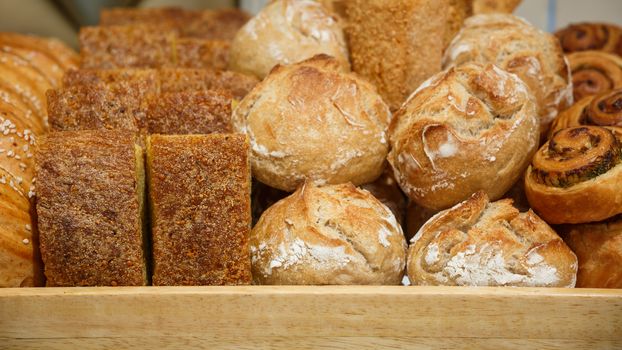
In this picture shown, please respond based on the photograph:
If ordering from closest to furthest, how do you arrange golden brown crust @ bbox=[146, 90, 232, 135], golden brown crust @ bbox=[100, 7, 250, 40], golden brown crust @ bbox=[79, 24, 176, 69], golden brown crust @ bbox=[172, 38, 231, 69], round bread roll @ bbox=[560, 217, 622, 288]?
1. round bread roll @ bbox=[560, 217, 622, 288]
2. golden brown crust @ bbox=[146, 90, 232, 135]
3. golden brown crust @ bbox=[79, 24, 176, 69]
4. golden brown crust @ bbox=[172, 38, 231, 69]
5. golden brown crust @ bbox=[100, 7, 250, 40]

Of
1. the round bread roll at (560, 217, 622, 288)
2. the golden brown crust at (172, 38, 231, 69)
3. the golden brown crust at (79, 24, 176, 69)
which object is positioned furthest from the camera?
the golden brown crust at (172, 38, 231, 69)

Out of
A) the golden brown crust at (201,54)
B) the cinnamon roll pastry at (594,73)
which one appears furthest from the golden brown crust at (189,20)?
the cinnamon roll pastry at (594,73)

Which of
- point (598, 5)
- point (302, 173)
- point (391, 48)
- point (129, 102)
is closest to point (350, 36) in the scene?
point (391, 48)


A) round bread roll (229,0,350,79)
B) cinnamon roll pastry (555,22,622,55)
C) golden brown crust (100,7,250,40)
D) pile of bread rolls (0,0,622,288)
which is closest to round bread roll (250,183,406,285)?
pile of bread rolls (0,0,622,288)

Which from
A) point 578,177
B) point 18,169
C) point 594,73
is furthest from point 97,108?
point 594,73

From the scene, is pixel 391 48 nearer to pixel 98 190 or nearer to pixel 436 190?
pixel 436 190

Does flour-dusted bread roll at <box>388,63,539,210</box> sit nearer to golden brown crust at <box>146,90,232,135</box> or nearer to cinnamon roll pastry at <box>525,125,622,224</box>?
cinnamon roll pastry at <box>525,125,622,224</box>
